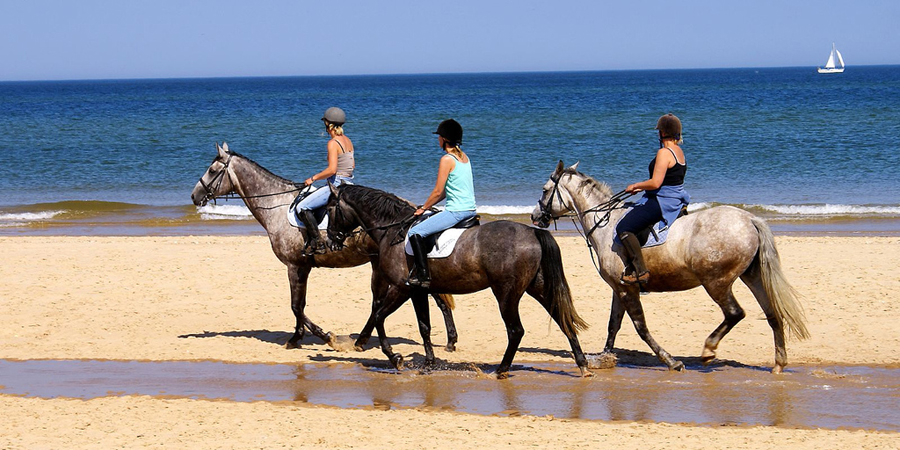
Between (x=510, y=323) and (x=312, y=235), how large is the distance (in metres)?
2.49

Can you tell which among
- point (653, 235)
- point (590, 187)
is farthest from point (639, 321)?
point (590, 187)

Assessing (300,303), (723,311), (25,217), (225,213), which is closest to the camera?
(723,311)

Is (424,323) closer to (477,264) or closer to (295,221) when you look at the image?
(477,264)

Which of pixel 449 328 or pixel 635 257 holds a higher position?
pixel 635 257

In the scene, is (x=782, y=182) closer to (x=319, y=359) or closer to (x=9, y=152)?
(x=319, y=359)

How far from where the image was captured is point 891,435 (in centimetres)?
672

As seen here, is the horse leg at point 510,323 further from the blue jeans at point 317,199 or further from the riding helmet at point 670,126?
the blue jeans at point 317,199

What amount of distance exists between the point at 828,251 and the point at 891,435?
8.88 meters

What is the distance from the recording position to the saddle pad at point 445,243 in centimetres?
843

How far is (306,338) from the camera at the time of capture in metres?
10.9

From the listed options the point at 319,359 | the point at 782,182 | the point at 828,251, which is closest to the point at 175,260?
the point at 319,359

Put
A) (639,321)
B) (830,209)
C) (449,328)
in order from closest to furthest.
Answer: (639,321) < (449,328) < (830,209)

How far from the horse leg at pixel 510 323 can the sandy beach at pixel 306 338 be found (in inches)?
33.3

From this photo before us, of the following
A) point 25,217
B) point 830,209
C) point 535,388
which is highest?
point 535,388
